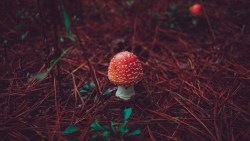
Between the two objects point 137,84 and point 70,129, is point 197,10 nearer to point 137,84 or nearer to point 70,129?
point 137,84

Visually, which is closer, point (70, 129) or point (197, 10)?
point (70, 129)

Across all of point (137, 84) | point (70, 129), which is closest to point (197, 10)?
point (137, 84)

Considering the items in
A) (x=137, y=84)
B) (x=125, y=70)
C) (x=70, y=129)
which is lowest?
(x=137, y=84)

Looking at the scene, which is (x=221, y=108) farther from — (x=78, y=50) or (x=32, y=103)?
(x=78, y=50)

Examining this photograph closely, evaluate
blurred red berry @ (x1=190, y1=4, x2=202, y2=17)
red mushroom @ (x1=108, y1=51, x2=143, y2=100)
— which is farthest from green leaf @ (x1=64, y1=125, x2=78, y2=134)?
blurred red berry @ (x1=190, y1=4, x2=202, y2=17)

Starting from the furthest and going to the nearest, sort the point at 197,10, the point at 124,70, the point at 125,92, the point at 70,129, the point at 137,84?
the point at 197,10 → the point at 137,84 → the point at 125,92 → the point at 124,70 → the point at 70,129

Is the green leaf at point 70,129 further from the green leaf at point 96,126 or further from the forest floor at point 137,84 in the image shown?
the green leaf at point 96,126

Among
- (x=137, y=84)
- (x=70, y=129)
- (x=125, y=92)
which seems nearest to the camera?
(x=70, y=129)
